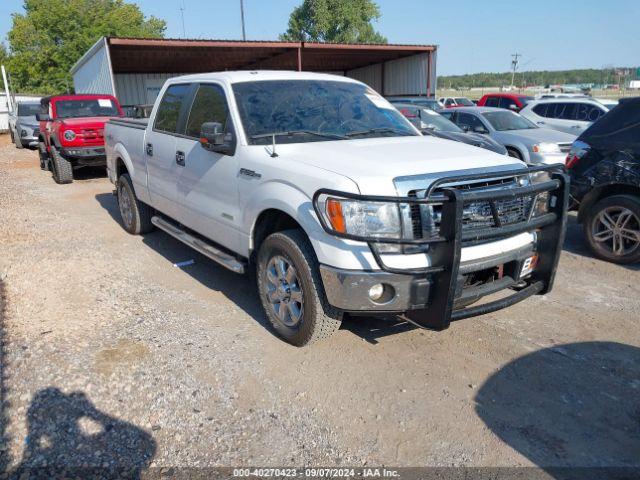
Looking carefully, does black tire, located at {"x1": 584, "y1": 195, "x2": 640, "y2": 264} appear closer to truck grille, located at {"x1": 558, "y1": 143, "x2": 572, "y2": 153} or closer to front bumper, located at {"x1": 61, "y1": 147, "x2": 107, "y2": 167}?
truck grille, located at {"x1": 558, "y1": 143, "x2": 572, "y2": 153}

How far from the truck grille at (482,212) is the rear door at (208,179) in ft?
5.17

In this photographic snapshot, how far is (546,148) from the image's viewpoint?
10.0m

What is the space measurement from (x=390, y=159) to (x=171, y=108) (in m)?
2.86

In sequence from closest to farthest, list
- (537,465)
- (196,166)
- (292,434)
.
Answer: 1. (537,465)
2. (292,434)
3. (196,166)

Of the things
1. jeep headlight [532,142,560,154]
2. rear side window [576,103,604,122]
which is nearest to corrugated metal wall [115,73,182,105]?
rear side window [576,103,604,122]

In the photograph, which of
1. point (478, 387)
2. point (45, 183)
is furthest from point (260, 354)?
point (45, 183)

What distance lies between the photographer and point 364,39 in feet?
186

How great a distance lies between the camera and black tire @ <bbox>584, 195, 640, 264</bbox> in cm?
545

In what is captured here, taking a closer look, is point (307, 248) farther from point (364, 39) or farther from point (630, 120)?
point (364, 39)

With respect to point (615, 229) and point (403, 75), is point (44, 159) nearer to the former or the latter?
point (615, 229)

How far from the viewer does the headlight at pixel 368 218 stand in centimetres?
310

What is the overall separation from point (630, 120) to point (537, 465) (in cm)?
442

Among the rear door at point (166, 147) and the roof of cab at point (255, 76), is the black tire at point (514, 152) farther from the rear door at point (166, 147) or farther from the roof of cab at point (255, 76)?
Result: the rear door at point (166, 147)

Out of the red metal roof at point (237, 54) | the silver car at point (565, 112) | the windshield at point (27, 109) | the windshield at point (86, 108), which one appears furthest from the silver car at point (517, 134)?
the windshield at point (27, 109)
